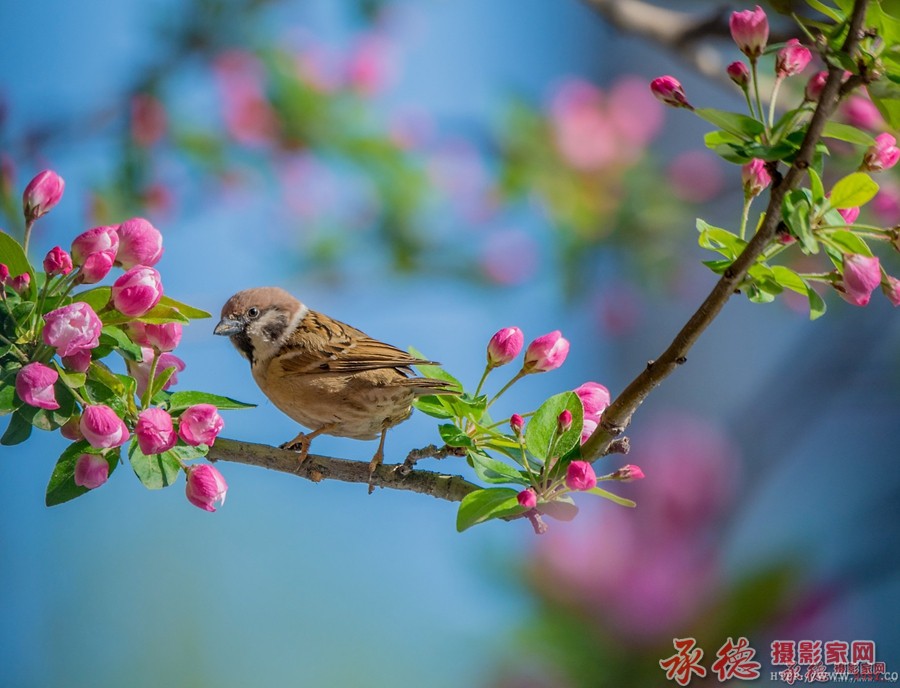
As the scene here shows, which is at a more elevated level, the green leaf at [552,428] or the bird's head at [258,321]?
the green leaf at [552,428]

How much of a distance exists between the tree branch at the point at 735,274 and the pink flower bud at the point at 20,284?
0.73 meters

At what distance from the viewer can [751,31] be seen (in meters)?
1.04

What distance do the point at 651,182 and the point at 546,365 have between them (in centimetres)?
206

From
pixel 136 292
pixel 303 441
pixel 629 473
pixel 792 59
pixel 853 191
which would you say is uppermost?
pixel 792 59

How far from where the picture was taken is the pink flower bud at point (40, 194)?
124 cm

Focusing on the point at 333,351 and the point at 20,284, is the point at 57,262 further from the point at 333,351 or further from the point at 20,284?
the point at 333,351

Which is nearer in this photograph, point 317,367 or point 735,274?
point 735,274

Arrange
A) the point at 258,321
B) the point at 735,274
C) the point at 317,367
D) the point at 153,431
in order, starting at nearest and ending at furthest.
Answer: the point at 735,274 → the point at 153,431 → the point at 317,367 → the point at 258,321

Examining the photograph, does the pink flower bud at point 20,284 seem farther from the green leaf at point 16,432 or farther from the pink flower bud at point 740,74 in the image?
the pink flower bud at point 740,74

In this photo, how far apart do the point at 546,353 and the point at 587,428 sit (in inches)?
4.7

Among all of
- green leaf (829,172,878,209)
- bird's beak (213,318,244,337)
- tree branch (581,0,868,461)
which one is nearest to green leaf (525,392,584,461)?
tree branch (581,0,868,461)

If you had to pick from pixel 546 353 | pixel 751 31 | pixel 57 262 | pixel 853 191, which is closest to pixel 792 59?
pixel 751 31

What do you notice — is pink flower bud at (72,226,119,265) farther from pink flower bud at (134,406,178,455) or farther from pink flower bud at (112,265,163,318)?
pink flower bud at (134,406,178,455)

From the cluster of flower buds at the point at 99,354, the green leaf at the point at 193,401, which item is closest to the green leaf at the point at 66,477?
the cluster of flower buds at the point at 99,354
